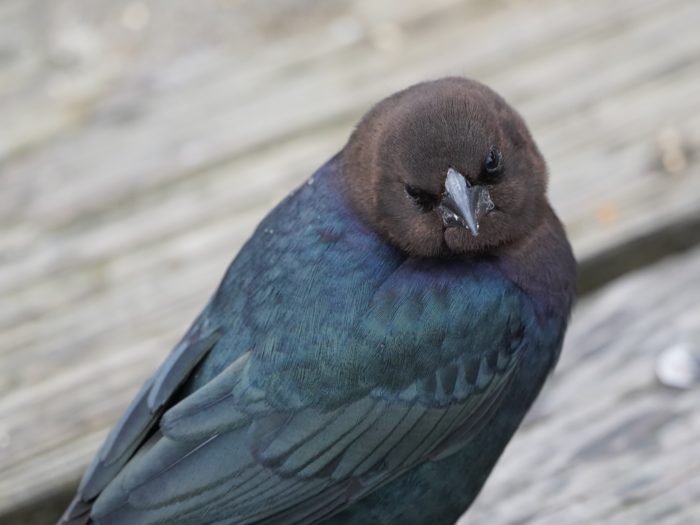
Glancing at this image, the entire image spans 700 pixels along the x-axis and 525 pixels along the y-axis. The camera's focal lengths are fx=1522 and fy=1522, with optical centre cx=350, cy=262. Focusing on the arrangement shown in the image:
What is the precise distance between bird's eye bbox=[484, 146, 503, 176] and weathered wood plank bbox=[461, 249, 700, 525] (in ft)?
1.40

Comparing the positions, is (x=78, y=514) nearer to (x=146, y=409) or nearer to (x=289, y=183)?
(x=146, y=409)

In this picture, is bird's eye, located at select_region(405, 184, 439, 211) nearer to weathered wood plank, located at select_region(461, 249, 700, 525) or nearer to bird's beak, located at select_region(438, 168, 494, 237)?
bird's beak, located at select_region(438, 168, 494, 237)

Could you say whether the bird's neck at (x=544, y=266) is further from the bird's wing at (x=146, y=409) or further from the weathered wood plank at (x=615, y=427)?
the bird's wing at (x=146, y=409)

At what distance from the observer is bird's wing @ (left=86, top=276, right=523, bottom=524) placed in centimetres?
271

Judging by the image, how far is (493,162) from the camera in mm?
2762

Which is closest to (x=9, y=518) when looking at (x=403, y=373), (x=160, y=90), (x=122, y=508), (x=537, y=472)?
(x=122, y=508)

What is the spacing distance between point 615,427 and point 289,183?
986 mm

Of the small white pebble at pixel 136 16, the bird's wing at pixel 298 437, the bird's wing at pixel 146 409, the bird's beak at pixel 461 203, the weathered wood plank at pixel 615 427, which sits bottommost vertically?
the weathered wood plank at pixel 615 427

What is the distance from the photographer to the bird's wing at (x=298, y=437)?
8.87 ft

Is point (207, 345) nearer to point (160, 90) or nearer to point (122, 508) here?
point (122, 508)

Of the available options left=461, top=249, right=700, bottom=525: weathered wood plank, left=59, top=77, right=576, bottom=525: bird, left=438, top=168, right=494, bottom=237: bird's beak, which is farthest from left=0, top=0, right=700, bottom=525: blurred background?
left=438, top=168, right=494, bottom=237: bird's beak

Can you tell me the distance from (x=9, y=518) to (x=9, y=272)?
0.63 meters

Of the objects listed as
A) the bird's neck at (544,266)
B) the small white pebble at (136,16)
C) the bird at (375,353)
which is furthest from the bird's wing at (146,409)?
the small white pebble at (136,16)

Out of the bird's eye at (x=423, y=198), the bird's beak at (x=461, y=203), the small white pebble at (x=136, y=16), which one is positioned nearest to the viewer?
the bird's beak at (x=461, y=203)
